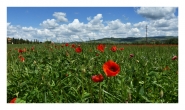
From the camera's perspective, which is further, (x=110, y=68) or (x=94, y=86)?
(x=94, y=86)

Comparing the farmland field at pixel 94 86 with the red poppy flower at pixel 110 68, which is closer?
the red poppy flower at pixel 110 68

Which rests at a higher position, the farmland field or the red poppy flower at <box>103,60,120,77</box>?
the red poppy flower at <box>103,60,120,77</box>

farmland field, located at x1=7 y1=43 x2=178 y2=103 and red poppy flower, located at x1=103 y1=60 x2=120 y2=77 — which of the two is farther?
farmland field, located at x1=7 y1=43 x2=178 y2=103

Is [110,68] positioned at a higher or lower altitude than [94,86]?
higher

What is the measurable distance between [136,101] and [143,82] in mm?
330

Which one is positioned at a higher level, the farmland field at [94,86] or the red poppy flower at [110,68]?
the red poppy flower at [110,68]

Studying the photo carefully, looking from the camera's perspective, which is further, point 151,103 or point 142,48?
point 142,48

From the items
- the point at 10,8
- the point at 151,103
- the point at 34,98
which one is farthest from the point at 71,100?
the point at 10,8

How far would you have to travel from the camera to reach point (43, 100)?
1.96 metres

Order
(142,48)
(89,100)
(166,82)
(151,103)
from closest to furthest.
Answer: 1. (151,103)
2. (89,100)
3. (166,82)
4. (142,48)

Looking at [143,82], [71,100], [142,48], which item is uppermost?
[142,48]

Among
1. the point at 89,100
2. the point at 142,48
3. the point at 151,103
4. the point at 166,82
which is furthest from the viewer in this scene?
the point at 142,48
